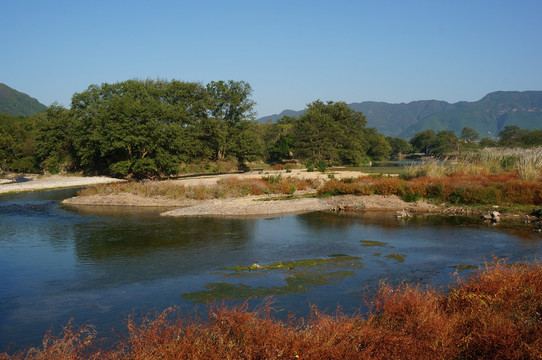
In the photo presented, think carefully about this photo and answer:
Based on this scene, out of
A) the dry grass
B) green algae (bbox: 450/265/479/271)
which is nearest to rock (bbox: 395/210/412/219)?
green algae (bbox: 450/265/479/271)

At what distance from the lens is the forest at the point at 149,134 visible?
179 ft

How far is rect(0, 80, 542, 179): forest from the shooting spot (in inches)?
2147

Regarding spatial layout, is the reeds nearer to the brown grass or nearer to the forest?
the brown grass

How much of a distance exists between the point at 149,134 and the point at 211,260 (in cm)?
4109

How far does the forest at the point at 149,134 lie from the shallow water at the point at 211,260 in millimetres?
27874

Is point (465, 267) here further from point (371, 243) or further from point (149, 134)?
point (149, 134)

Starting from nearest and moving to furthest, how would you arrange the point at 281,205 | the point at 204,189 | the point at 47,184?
the point at 281,205 < the point at 204,189 < the point at 47,184

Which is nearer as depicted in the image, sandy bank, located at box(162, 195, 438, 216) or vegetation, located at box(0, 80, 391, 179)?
sandy bank, located at box(162, 195, 438, 216)

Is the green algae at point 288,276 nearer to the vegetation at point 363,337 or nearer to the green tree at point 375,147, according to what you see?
the vegetation at point 363,337

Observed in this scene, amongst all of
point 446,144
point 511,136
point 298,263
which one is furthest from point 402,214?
point 446,144

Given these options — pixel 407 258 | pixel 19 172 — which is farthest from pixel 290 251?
pixel 19 172

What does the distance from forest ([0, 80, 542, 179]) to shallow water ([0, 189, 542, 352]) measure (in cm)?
2787

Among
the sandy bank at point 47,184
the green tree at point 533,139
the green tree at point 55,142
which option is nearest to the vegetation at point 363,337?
the sandy bank at point 47,184

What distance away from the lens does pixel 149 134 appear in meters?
54.7
